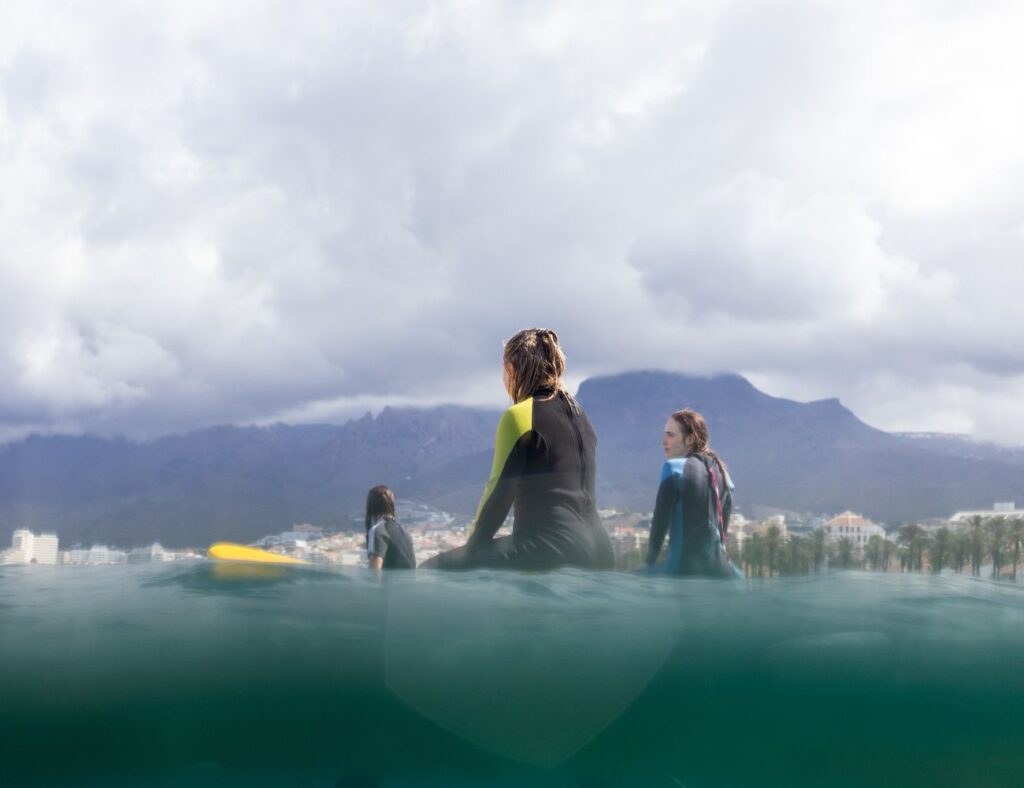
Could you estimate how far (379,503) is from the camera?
4855 mm

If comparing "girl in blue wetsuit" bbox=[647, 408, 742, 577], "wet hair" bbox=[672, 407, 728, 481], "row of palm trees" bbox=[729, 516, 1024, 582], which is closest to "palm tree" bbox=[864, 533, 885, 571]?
"row of palm trees" bbox=[729, 516, 1024, 582]

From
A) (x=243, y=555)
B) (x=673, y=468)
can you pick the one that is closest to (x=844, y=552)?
(x=673, y=468)

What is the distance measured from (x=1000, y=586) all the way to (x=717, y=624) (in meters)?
1.21

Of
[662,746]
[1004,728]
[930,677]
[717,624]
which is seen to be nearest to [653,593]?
[717,624]

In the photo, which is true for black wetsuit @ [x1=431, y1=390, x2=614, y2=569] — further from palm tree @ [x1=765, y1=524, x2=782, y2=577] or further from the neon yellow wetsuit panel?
palm tree @ [x1=765, y1=524, x2=782, y2=577]

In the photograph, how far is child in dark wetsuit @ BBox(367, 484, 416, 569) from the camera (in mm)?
4160

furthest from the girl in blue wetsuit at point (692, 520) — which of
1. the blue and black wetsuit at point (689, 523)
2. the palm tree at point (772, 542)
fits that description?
the palm tree at point (772, 542)

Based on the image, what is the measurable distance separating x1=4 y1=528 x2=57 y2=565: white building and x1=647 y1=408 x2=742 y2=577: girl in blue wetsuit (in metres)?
2.29

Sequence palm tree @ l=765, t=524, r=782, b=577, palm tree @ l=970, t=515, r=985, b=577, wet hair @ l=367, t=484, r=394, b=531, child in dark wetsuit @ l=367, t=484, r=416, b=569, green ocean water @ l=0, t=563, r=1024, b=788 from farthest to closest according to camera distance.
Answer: wet hair @ l=367, t=484, r=394, b=531 → child in dark wetsuit @ l=367, t=484, r=416, b=569 → palm tree @ l=970, t=515, r=985, b=577 → palm tree @ l=765, t=524, r=782, b=577 → green ocean water @ l=0, t=563, r=1024, b=788

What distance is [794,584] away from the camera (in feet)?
11.8

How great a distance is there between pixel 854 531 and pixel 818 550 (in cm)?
22

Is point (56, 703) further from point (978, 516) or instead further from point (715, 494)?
point (978, 516)

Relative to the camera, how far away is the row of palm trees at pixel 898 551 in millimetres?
A: 3795

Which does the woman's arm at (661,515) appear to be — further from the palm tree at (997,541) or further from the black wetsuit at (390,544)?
the palm tree at (997,541)
